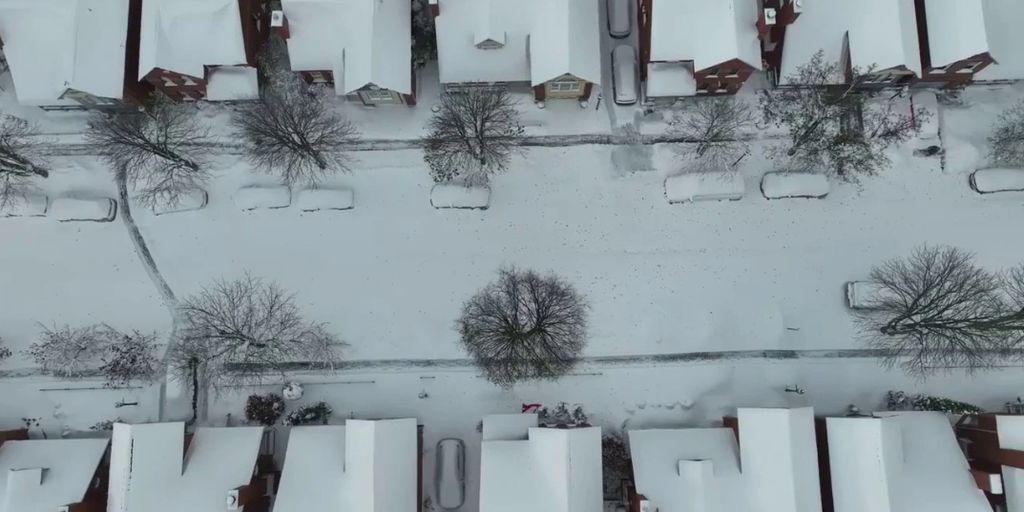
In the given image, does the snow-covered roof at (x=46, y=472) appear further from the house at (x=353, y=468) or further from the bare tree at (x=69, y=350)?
the house at (x=353, y=468)

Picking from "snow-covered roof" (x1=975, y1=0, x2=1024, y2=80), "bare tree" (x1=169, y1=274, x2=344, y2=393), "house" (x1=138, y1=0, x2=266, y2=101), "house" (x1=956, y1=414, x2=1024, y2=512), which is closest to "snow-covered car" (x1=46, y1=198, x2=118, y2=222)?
"bare tree" (x1=169, y1=274, x2=344, y2=393)

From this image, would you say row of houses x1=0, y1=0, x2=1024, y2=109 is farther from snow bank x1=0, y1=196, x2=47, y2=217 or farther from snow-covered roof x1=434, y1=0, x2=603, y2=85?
snow bank x1=0, y1=196, x2=47, y2=217

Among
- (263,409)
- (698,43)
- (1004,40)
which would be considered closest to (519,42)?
(698,43)

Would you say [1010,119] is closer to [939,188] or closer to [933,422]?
[939,188]

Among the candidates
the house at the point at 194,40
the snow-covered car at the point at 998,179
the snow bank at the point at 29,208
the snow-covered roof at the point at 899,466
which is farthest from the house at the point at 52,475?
the snow-covered car at the point at 998,179

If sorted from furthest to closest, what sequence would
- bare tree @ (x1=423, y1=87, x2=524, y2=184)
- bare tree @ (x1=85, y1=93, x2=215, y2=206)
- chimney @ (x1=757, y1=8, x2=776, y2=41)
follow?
bare tree @ (x1=85, y1=93, x2=215, y2=206) < bare tree @ (x1=423, y1=87, x2=524, y2=184) < chimney @ (x1=757, y1=8, x2=776, y2=41)

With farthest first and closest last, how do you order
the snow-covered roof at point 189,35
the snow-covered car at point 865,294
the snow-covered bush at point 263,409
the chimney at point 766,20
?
the snow-covered car at point 865,294 → the snow-covered bush at point 263,409 → the snow-covered roof at point 189,35 → the chimney at point 766,20

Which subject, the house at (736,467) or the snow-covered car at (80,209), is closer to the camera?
the house at (736,467)
